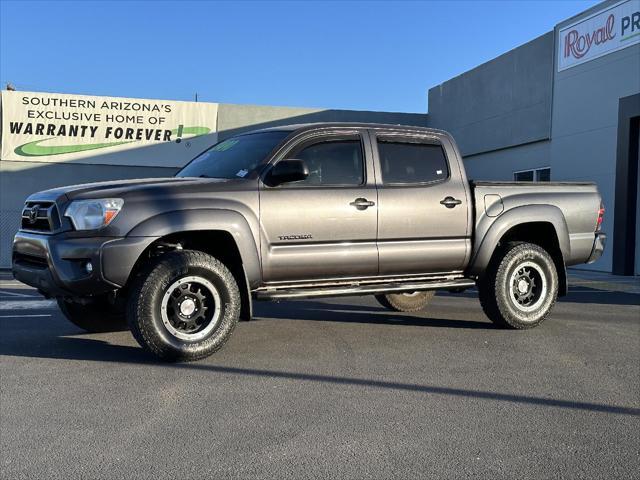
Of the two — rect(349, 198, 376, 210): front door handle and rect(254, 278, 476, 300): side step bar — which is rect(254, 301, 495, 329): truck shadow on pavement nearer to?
rect(254, 278, 476, 300): side step bar

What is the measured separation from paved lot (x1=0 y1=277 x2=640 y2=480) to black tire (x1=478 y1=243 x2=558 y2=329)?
29 centimetres

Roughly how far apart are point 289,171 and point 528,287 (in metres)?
3.28

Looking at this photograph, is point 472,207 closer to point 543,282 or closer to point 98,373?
point 543,282

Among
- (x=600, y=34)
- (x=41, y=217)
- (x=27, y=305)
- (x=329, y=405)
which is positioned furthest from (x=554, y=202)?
(x=600, y=34)

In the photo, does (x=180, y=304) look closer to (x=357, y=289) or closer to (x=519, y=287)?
(x=357, y=289)

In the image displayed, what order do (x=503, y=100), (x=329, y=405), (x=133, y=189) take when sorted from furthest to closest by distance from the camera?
(x=503, y=100), (x=133, y=189), (x=329, y=405)

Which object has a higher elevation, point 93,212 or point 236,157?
point 236,157

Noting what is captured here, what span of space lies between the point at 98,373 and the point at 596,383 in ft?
12.8

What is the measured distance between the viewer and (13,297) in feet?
32.9

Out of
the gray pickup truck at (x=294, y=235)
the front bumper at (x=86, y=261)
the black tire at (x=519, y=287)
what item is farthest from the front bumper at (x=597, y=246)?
the front bumper at (x=86, y=261)

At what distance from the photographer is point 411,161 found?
647 centimetres

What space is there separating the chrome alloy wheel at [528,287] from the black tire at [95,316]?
425 centimetres

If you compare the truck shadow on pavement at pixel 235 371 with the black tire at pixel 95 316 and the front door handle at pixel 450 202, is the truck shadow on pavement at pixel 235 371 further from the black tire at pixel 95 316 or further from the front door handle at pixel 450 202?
the front door handle at pixel 450 202

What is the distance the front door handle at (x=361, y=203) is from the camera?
5855mm
